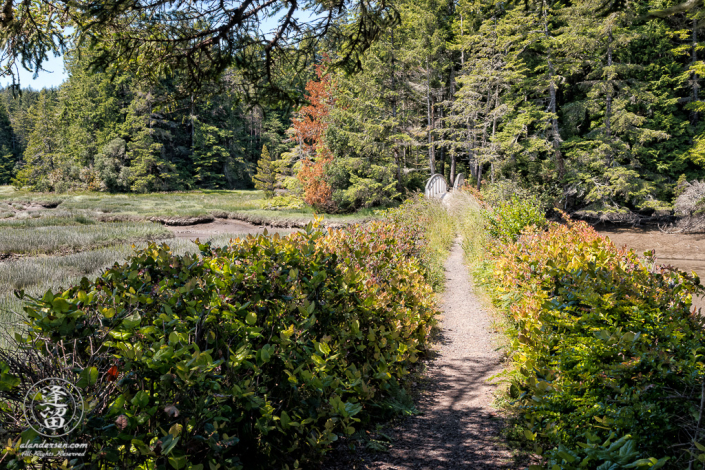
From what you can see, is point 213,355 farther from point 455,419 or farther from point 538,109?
point 538,109

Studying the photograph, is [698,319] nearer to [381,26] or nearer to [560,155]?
[381,26]

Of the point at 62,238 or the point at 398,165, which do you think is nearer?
the point at 62,238

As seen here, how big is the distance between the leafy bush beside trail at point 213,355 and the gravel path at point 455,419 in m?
0.39

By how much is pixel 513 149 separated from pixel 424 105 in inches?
400

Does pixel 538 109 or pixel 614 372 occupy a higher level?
pixel 538 109

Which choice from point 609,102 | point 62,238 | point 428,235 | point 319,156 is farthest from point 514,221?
point 609,102

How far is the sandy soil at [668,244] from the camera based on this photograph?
1267cm

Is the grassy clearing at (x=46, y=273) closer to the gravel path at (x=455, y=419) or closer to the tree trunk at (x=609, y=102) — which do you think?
the gravel path at (x=455, y=419)

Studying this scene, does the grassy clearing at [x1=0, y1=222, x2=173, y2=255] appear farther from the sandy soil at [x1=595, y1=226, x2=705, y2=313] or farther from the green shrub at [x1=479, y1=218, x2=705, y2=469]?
the sandy soil at [x1=595, y1=226, x2=705, y2=313]

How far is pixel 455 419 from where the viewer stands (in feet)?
9.97

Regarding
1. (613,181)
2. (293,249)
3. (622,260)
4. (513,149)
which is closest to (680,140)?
(613,181)

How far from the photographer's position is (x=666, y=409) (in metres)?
1.62

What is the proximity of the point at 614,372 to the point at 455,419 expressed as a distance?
162 centimetres

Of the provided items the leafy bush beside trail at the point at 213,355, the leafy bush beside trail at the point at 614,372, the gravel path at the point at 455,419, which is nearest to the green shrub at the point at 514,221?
the gravel path at the point at 455,419
